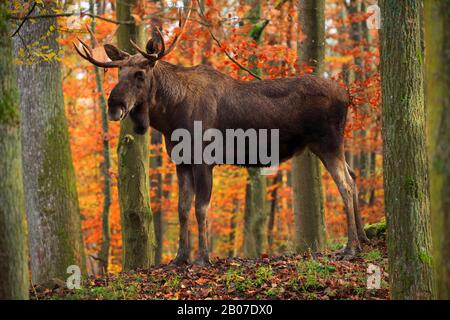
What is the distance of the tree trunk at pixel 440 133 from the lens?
534cm

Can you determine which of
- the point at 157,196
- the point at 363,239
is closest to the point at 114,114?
the point at 363,239

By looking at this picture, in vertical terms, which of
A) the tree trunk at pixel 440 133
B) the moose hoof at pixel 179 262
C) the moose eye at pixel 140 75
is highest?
the moose eye at pixel 140 75

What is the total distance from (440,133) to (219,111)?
5247mm

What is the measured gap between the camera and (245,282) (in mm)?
8086

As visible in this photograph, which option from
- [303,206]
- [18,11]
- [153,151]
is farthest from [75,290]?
[153,151]

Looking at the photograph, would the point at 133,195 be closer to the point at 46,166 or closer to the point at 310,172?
the point at 46,166

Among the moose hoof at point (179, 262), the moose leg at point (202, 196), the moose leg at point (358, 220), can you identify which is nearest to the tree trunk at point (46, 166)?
the moose hoof at point (179, 262)

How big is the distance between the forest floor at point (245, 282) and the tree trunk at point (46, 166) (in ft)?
5.67

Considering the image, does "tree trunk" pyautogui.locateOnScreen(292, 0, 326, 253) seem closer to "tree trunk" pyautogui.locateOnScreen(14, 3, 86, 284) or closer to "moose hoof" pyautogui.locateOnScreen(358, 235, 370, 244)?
"moose hoof" pyautogui.locateOnScreen(358, 235, 370, 244)

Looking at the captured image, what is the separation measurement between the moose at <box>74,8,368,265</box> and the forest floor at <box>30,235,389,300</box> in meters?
0.70

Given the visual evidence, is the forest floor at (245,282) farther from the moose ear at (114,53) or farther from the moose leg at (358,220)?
the moose ear at (114,53)

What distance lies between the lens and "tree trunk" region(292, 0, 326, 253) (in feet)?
39.4

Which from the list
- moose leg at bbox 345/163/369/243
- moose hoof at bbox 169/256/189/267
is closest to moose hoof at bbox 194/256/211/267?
moose hoof at bbox 169/256/189/267

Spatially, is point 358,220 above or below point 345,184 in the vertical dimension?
below
